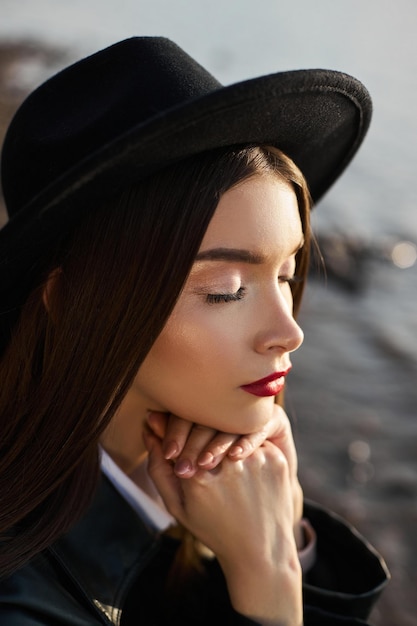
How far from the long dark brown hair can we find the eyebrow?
0.05m

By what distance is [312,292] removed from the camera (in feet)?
23.0

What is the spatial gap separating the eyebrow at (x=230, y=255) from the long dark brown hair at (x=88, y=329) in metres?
0.05

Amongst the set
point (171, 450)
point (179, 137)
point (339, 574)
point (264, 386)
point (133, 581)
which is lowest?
point (339, 574)

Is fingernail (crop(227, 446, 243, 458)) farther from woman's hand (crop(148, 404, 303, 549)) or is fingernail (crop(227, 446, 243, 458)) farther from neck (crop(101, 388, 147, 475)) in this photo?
neck (crop(101, 388, 147, 475))

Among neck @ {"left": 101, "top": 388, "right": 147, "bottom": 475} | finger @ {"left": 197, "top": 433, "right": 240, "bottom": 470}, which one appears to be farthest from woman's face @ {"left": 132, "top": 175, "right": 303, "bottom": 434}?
neck @ {"left": 101, "top": 388, "right": 147, "bottom": 475}

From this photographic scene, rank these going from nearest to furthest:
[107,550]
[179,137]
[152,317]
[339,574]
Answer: [179,137] < [152,317] < [107,550] < [339,574]

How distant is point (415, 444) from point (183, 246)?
3427 mm

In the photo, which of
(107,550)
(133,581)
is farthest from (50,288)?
(133,581)

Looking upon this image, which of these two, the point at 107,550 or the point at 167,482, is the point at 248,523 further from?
the point at 107,550

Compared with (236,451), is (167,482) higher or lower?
lower

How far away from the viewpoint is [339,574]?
2.54 metres

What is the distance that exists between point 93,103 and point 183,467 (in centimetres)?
108

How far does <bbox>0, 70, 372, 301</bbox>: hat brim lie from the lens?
5.07ft

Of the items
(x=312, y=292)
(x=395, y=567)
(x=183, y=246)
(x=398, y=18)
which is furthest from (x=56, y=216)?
(x=398, y=18)
